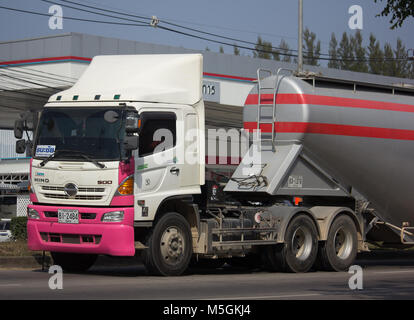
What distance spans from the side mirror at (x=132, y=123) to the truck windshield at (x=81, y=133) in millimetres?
164

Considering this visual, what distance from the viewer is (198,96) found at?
15.7 m

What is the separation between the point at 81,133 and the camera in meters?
14.4

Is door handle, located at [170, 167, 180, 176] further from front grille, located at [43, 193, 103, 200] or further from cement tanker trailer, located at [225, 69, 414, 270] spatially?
cement tanker trailer, located at [225, 69, 414, 270]

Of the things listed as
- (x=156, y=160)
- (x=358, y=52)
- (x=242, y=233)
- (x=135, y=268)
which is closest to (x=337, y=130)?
(x=242, y=233)

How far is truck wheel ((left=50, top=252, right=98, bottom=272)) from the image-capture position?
15.8m

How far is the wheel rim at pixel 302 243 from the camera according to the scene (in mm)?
16953

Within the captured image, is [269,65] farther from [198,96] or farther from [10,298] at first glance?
[10,298]

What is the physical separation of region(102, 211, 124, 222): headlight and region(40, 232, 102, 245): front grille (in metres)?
0.33

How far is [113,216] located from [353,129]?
6.07 metres

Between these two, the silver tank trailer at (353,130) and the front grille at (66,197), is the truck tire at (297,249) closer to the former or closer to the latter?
the silver tank trailer at (353,130)

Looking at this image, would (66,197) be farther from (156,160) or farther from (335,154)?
(335,154)

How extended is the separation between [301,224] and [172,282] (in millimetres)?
4234

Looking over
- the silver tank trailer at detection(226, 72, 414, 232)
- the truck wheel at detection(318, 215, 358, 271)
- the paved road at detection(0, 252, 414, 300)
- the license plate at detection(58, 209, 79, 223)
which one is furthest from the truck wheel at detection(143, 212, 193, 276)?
the truck wheel at detection(318, 215, 358, 271)
